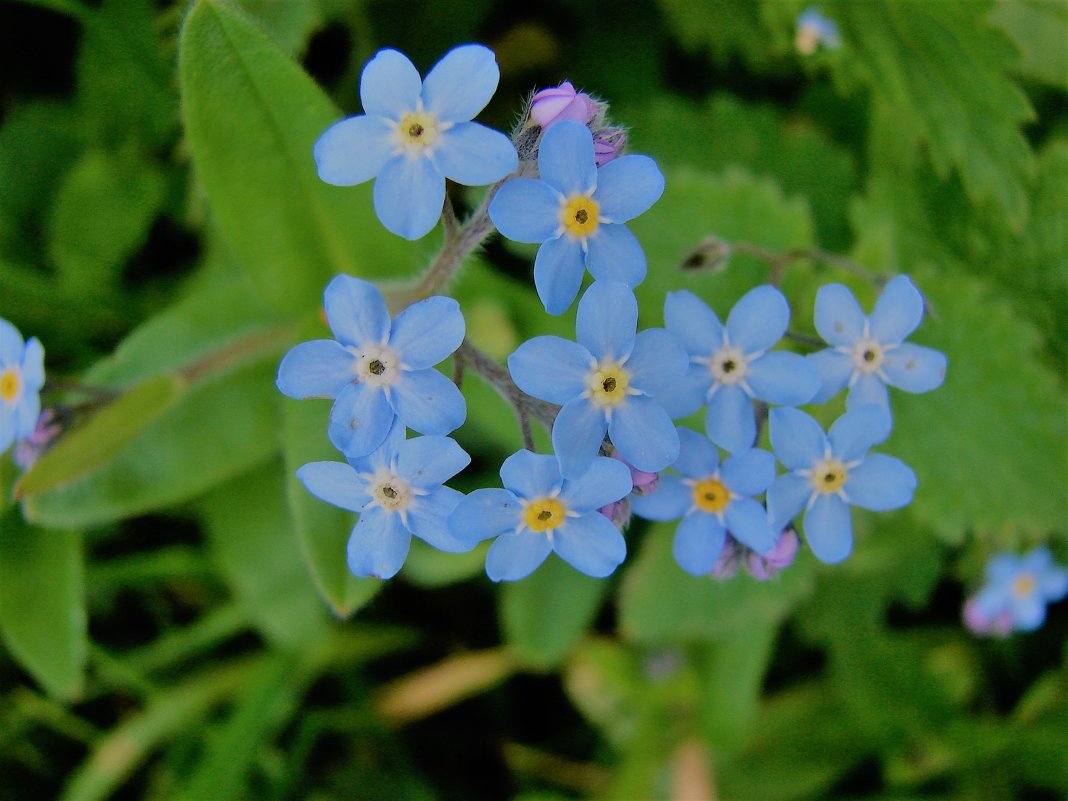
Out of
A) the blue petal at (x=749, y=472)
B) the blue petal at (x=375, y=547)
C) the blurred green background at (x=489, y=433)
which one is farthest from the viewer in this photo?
the blurred green background at (x=489, y=433)

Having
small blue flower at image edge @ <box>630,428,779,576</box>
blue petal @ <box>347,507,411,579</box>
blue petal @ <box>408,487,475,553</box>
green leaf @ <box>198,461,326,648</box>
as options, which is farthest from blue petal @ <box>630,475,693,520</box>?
green leaf @ <box>198,461,326,648</box>

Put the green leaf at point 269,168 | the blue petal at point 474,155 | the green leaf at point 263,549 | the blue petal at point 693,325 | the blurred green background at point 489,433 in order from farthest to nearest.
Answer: the green leaf at point 263,549, the blurred green background at point 489,433, the green leaf at point 269,168, the blue petal at point 693,325, the blue petal at point 474,155

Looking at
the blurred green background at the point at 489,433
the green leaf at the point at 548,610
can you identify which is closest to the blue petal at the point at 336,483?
the blurred green background at the point at 489,433

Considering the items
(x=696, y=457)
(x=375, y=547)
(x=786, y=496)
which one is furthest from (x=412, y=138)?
(x=786, y=496)

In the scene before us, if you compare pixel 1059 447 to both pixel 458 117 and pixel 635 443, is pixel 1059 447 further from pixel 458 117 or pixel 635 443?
pixel 458 117

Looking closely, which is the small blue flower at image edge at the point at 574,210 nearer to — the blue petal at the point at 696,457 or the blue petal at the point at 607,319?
the blue petal at the point at 607,319

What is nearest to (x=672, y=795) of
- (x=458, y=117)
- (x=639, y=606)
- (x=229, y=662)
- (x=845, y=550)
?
A: (x=639, y=606)

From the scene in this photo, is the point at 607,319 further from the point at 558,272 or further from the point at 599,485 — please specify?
the point at 599,485

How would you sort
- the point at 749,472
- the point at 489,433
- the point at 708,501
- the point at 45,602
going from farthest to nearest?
1. the point at 489,433
2. the point at 45,602
3. the point at 708,501
4. the point at 749,472
